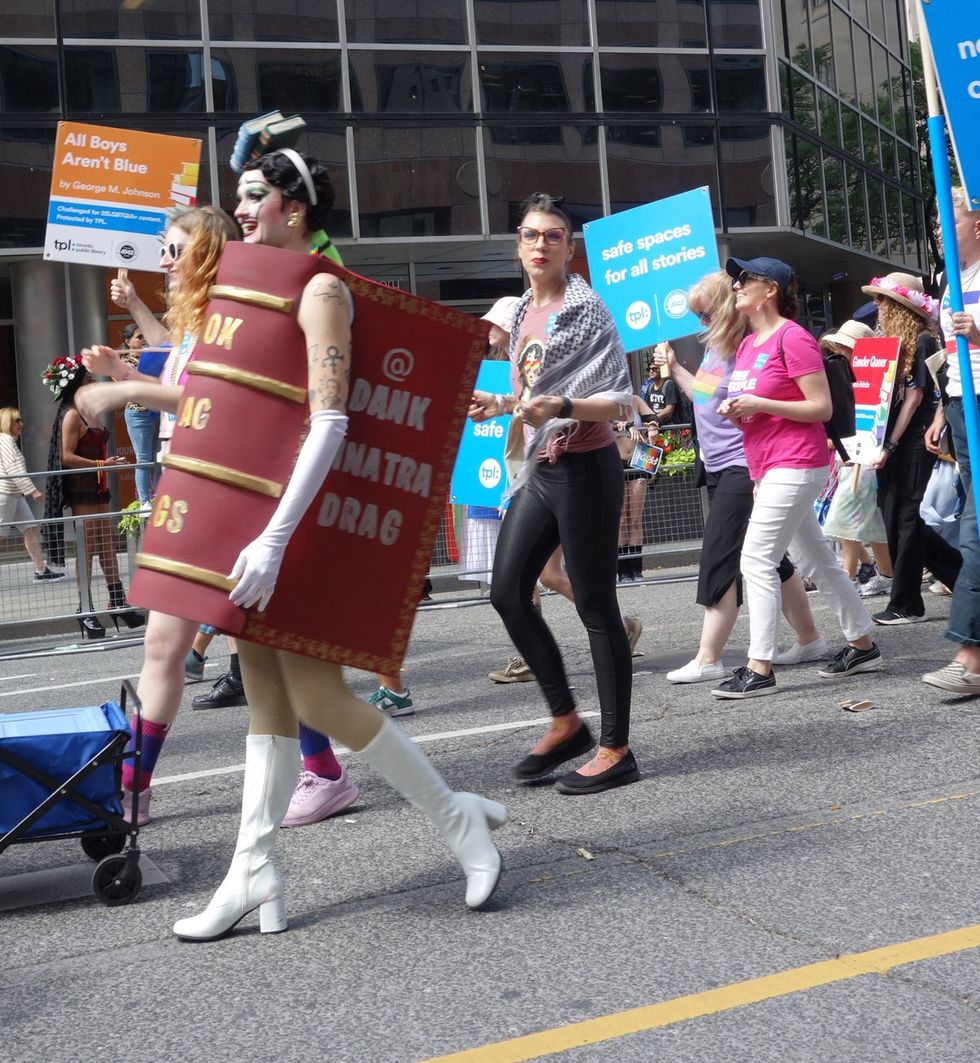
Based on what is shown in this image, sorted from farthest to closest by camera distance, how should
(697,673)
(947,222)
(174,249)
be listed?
(697,673) → (947,222) → (174,249)

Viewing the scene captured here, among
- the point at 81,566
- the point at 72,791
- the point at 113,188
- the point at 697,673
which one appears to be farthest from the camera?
the point at 81,566

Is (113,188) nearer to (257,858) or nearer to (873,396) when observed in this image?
(873,396)

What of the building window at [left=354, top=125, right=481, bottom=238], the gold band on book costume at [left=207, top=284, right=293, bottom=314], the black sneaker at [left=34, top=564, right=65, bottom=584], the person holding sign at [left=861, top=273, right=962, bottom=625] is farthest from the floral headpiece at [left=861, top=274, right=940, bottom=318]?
the building window at [left=354, top=125, right=481, bottom=238]

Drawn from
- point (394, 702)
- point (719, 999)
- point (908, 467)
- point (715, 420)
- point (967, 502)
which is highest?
point (715, 420)

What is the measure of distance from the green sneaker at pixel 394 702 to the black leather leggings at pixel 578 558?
1727 millimetres

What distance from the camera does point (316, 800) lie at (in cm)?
476

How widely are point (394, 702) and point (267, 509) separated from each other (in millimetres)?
3259

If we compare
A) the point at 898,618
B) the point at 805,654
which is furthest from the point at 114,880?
the point at 898,618

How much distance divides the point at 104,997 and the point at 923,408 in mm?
6460

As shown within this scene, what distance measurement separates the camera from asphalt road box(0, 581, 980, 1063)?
2953 mm

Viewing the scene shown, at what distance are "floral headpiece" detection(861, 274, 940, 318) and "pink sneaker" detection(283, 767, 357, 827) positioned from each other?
4785mm

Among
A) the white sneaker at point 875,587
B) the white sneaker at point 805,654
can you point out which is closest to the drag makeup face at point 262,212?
the white sneaker at point 805,654

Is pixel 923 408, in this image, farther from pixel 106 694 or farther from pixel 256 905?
pixel 256 905

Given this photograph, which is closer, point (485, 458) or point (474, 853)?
point (474, 853)
